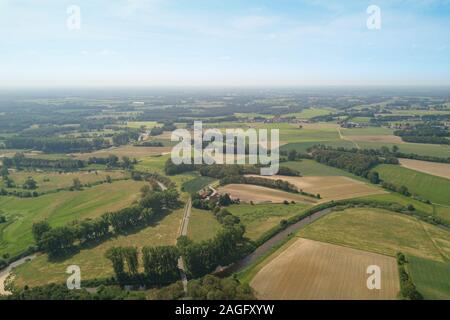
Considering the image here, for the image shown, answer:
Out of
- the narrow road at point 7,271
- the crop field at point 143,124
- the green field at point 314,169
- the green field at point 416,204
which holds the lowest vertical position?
the narrow road at point 7,271

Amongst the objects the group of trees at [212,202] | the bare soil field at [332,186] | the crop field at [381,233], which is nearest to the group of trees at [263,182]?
the bare soil field at [332,186]

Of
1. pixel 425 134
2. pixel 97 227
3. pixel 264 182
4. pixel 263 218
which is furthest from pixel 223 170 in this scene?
pixel 425 134

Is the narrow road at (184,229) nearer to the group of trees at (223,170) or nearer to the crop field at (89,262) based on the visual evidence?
the crop field at (89,262)

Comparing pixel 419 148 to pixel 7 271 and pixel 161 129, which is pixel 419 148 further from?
pixel 7 271

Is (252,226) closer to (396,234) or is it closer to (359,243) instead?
(359,243)

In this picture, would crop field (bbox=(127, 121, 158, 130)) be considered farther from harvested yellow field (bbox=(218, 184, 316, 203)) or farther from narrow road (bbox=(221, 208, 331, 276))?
narrow road (bbox=(221, 208, 331, 276))

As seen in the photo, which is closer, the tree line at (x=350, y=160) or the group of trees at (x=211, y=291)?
the group of trees at (x=211, y=291)

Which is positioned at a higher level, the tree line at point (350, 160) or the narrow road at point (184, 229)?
the tree line at point (350, 160)

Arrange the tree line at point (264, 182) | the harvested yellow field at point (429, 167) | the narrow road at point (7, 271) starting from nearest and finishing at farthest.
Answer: the narrow road at point (7, 271) → the tree line at point (264, 182) → the harvested yellow field at point (429, 167)
